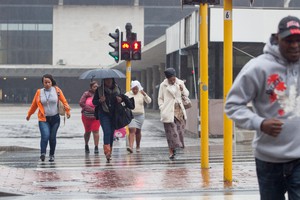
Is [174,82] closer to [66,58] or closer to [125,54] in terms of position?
[125,54]

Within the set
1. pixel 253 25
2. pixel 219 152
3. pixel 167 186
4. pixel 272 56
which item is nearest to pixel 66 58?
pixel 253 25

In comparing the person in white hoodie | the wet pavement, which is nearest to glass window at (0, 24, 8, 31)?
the wet pavement

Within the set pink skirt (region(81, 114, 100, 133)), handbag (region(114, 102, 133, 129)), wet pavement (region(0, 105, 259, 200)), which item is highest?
handbag (region(114, 102, 133, 129))

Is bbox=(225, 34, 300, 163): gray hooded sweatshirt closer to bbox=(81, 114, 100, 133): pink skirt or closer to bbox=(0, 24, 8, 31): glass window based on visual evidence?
bbox=(81, 114, 100, 133): pink skirt

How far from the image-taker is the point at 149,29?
8081 centimetres

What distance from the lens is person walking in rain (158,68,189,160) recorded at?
13375 millimetres

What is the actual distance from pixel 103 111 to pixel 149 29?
6841 cm

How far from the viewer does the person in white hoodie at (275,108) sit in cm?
450

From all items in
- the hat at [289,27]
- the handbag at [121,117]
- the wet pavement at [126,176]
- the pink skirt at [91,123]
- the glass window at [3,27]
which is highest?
the glass window at [3,27]

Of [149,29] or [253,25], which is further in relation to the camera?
[149,29]

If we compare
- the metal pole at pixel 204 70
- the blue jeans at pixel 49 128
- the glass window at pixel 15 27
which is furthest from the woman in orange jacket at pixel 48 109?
the glass window at pixel 15 27

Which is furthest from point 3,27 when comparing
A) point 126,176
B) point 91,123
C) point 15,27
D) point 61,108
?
point 126,176

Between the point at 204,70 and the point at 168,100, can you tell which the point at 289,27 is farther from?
the point at 168,100

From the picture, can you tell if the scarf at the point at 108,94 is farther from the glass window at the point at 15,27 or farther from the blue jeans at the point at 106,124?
the glass window at the point at 15,27
